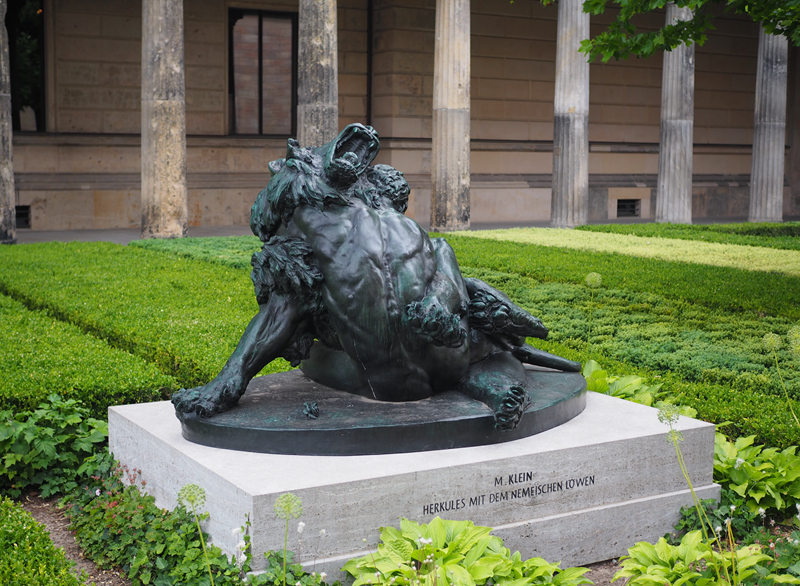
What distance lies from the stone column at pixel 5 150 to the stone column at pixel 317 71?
188 inches

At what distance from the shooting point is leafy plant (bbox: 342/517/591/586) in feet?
12.8

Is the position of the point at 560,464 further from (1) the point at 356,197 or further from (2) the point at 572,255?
(2) the point at 572,255

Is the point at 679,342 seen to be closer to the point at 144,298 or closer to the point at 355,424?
the point at 355,424

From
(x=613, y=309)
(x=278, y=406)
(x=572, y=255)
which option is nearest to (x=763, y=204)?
(x=572, y=255)

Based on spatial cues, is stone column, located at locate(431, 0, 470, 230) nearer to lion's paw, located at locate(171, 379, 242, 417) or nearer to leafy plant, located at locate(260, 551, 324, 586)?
lion's paw, located at locate(171, 379, 242, 417)

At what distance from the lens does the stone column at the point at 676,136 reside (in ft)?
74.3

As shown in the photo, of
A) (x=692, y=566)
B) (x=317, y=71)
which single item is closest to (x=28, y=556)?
(x=692, y=566)

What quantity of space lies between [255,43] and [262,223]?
68.7ft

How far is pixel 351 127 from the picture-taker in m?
4.88

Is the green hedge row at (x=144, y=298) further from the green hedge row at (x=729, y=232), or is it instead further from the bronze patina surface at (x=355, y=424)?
the green hedge row at (x=729, y=232)

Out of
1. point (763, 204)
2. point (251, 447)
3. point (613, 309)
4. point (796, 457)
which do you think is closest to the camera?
point (251, 447)

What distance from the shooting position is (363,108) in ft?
86.3

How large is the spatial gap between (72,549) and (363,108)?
2217 cm

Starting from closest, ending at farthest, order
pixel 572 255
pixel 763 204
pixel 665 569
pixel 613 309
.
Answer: pixel 665 569 → pixel 613 309 → pixel 572 255 → pixel 763 204
